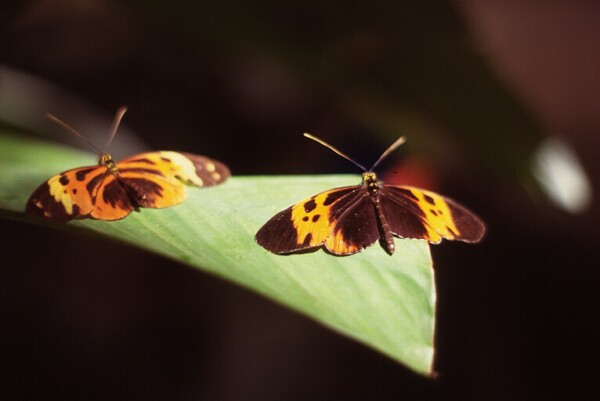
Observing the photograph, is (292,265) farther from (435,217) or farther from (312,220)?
(435,217)

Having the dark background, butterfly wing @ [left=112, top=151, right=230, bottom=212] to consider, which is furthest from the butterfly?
the dark background

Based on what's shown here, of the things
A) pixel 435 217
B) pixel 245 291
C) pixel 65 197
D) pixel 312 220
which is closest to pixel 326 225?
pixel 312 220

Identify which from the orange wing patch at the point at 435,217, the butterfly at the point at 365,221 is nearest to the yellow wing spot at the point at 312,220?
the butterfly at the point at 365,221

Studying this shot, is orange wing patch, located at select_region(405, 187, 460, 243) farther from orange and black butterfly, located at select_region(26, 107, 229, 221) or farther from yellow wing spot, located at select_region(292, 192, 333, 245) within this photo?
orange and black butterfly, located at select_region(26, 107, 229, 221)

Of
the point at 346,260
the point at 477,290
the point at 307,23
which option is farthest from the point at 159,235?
the point at 477,290

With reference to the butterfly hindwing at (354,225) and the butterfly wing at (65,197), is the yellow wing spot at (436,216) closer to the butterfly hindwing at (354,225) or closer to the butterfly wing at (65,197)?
the butterfly hindwing at (354,225)

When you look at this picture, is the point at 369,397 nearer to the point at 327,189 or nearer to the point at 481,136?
the point at 481,136

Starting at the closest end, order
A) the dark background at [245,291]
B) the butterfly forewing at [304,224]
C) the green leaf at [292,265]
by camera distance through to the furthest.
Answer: the green leaf at [292,265], the butterfly forewing at [304,224], the dark background at [245,291]

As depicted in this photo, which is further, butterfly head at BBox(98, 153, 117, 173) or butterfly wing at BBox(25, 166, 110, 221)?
butterfly head at BBox(98, 153, 117, 173)
